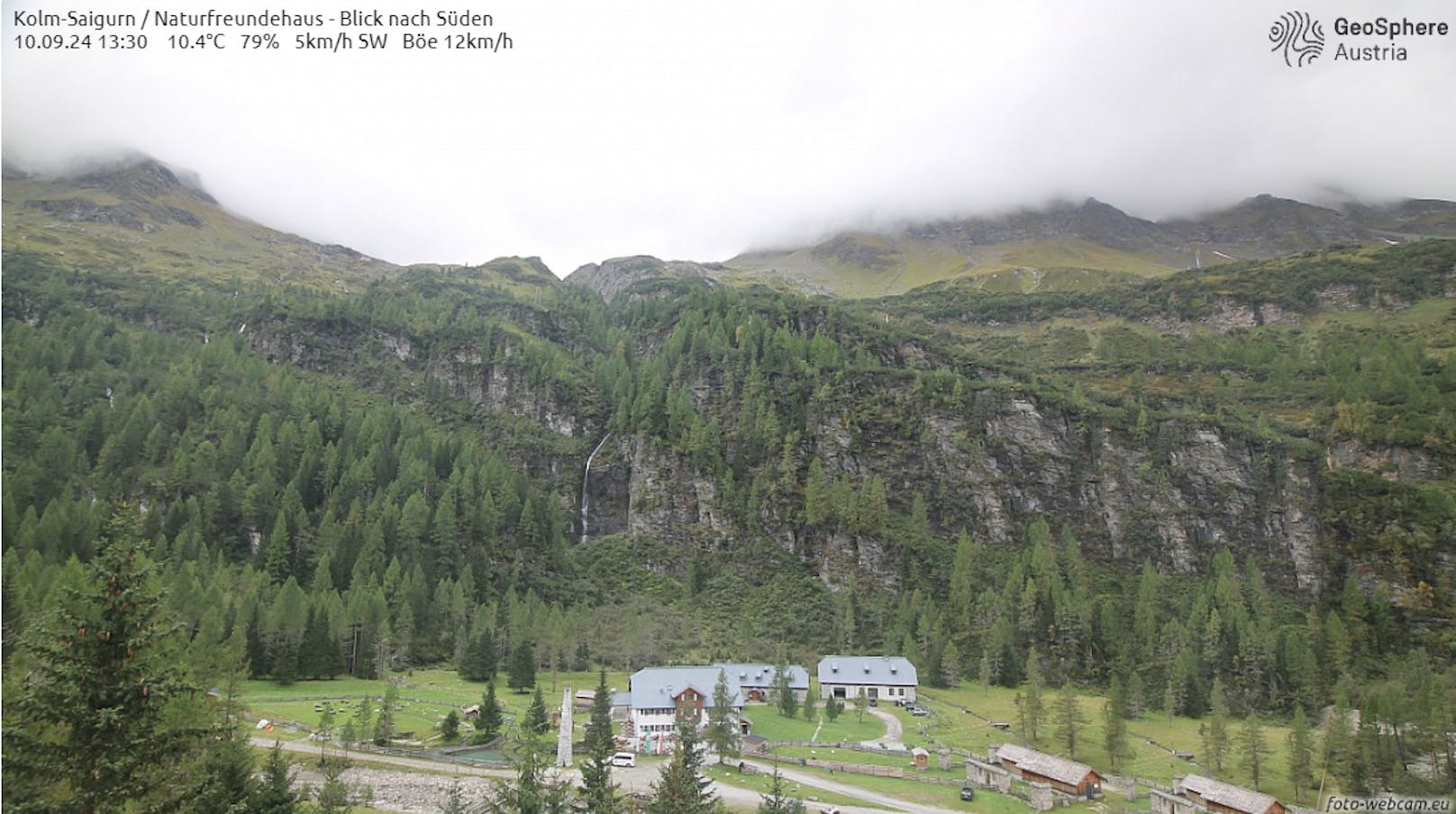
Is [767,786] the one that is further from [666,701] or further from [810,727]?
[810,727]

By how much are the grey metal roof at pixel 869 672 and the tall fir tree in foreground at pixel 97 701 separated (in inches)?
3576

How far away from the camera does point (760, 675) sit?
98938 mm

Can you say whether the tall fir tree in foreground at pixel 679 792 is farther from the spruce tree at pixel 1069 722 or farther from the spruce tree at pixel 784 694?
the spruce tree at pixel 1069 722

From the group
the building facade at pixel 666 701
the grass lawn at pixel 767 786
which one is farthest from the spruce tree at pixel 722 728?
the building facade at pixel 666 701

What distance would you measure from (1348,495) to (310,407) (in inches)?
7661

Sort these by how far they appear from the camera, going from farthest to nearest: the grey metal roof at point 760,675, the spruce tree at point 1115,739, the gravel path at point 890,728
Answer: the grey metal roof at point 760,675 < the gravel path at point 890,728 < the spruce tree at point 1115,739

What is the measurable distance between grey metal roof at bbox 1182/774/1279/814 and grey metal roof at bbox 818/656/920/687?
140ft

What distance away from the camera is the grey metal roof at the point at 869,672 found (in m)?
101

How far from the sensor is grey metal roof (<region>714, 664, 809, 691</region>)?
9666 cm

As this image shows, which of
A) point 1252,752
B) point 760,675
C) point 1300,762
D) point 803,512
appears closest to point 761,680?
point 760,675

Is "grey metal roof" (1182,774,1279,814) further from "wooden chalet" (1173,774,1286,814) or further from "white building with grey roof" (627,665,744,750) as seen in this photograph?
"white building with grey roof" (627,665,744,750)

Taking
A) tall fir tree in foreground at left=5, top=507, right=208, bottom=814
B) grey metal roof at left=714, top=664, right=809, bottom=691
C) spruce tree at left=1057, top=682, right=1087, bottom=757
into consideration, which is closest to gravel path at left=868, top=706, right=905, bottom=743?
grey metal roof at left=714, top=664, right=809, bottom=691

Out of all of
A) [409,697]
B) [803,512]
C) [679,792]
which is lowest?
[409,697]

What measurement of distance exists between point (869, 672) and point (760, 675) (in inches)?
576
